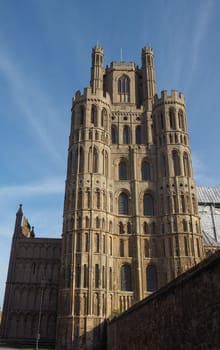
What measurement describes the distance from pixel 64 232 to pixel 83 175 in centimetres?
803

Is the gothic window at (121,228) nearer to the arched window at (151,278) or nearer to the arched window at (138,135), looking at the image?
the arched window at (151,278)

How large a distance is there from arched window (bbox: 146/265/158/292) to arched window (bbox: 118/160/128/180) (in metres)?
13.5

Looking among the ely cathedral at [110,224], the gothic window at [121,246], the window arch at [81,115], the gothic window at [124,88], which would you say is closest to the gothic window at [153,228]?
the ely cathedral at [110,224]

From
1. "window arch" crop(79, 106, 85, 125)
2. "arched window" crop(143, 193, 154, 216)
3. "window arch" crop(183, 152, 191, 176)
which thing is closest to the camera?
"arched window" crop(143, 193, 154, 216)

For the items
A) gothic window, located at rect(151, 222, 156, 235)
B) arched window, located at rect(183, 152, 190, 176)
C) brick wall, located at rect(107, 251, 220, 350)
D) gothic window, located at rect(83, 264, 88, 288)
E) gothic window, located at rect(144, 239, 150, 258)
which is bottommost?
brick wall, located at rect(107, 251, 220, 350)

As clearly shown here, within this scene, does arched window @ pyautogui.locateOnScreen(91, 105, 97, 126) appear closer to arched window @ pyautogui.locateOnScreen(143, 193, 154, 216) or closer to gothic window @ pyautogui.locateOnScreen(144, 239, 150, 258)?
arched window @ pyautogui.locateOnScreen(143, 193, 154, 216)

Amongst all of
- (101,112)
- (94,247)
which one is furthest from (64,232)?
(101,112)

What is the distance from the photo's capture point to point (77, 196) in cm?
4350

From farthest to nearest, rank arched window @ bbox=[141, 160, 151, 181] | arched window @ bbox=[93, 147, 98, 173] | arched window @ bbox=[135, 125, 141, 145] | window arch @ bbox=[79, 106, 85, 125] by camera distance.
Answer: arched window @ bbox=[135, 125, 141, 145] < window arch @ bbox=[79, 106, 85, 125] < arched window @ bbox=[141, 160, 151, 181] < arched window @ bbox=[93, 147, 98, 173]

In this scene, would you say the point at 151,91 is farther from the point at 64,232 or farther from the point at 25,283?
the point at 25,283

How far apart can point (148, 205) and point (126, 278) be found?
10.5m

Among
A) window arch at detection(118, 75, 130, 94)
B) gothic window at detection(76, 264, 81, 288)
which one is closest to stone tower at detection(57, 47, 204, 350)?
gothic window at detection(76, 264, 81, 288)

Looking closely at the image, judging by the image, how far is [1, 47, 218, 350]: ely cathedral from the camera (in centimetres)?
3838

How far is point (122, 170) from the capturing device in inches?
1932
